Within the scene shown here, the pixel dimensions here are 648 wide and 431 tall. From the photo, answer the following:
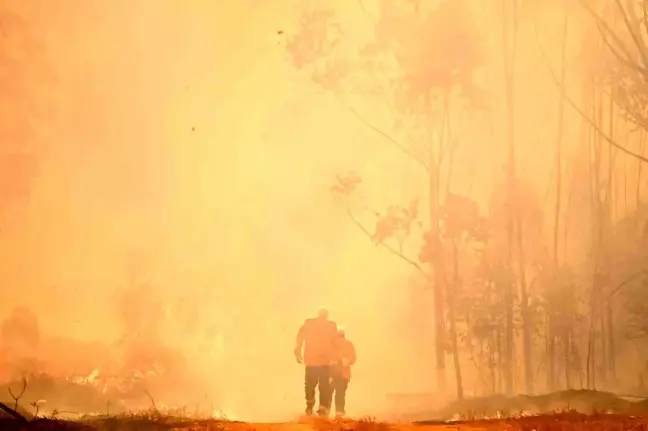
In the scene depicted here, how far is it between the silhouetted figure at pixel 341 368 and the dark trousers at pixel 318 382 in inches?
0.5

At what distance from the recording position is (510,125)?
164 cm

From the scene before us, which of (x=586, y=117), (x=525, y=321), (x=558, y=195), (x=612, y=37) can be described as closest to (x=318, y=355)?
(x=525, y=321)

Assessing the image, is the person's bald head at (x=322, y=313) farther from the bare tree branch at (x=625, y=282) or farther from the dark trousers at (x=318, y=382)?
the bare tree branch at (x=625, y=282)

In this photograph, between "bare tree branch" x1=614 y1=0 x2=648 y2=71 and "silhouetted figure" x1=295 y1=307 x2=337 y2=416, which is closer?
"silhouetted figure" x1=295 y1=307 x2=337 y2=416

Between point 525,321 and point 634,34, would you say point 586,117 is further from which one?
point 525,321

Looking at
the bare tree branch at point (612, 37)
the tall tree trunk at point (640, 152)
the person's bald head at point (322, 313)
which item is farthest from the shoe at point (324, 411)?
the bare tree branch at point (612, 37)

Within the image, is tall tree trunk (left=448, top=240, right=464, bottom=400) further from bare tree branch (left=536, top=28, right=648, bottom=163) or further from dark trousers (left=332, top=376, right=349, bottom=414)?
bare tree branch (left=536, top=28, right=648, bottom=163)

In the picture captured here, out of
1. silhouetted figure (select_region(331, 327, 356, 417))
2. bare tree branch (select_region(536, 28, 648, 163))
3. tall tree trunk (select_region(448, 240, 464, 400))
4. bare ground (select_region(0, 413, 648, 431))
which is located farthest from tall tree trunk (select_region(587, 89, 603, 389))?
silhouetted figure (select_region(331, 327, 356, 417))

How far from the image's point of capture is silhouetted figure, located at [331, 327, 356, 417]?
155 centimetres

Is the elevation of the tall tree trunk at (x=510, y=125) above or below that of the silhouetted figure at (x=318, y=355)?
above

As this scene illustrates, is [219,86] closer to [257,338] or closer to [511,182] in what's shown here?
[257,338]

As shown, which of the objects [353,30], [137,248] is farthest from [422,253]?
[137,248]

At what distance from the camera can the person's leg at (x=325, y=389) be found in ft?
5.07

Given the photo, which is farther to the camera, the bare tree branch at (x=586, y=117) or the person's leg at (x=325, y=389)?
the bare tree branch at (x=586, y=117)
